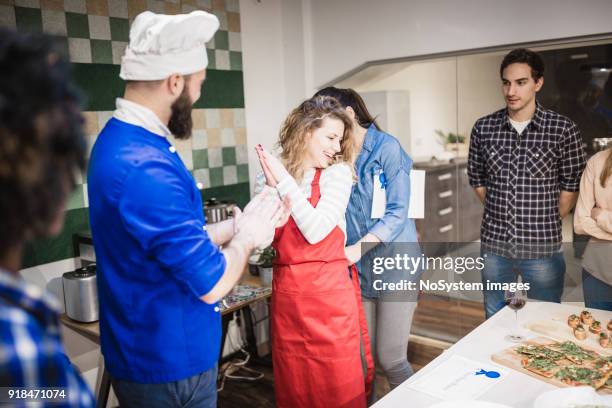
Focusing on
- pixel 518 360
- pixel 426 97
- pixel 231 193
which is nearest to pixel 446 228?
pixel 426 97

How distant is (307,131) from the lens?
6.75 feet

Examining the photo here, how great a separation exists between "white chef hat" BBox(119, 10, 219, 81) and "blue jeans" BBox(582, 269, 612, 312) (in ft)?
6.76

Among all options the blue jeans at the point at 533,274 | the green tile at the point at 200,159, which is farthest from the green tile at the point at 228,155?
the blue jeans at the point at 533,274

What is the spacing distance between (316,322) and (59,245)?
5.04ft

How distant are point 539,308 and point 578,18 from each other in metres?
1.60

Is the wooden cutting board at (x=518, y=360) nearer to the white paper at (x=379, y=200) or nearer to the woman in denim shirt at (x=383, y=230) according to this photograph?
the woman in denim shirt at (x=383, y=230)

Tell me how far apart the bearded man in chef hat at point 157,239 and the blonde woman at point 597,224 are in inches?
66.0

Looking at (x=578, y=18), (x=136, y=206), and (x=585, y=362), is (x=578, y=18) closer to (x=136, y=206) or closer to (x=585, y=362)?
(x=585, y=362)

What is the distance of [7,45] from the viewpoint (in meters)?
0.66

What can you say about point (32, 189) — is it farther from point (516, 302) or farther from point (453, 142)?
point (453, 142)

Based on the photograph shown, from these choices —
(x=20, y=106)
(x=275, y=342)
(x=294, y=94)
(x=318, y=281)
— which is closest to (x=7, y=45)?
(x=20, y=106)

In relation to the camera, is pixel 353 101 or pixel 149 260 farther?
pixel 353 101

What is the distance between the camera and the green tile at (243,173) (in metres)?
3.66

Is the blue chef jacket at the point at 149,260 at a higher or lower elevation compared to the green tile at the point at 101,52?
lower
